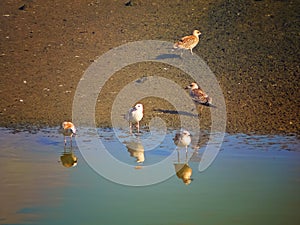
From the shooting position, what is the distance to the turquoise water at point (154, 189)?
24.5ft

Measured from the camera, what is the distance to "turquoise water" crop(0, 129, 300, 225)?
24.5ft

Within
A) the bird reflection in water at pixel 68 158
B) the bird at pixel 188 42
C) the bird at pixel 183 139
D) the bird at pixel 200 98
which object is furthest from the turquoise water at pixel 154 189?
the bird at pixel 188 42

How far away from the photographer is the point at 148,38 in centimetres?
1645

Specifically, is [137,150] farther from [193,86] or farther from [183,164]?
[193,86]

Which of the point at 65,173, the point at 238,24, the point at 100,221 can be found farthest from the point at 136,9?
the point at 100,221

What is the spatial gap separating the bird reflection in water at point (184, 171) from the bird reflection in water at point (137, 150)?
52cm

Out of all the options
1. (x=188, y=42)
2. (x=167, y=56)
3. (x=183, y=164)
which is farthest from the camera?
(x=167, y=56)

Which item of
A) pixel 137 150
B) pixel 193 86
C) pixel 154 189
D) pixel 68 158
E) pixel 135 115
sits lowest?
pixel 154 189

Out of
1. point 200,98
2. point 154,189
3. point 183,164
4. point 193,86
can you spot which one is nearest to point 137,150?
point 183,164

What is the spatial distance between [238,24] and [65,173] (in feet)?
29.9

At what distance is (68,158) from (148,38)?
7.33 m

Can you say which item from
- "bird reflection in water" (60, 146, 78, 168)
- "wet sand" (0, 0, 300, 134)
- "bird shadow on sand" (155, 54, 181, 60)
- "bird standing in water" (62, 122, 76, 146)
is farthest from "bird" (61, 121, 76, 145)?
"bird shadow on sand" (155, 54, 181, 60)

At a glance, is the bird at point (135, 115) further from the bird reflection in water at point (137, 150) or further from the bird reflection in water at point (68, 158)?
the bird reflection in water at point (68, 158)

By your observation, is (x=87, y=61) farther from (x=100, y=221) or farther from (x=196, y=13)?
(x=100, y=221)
